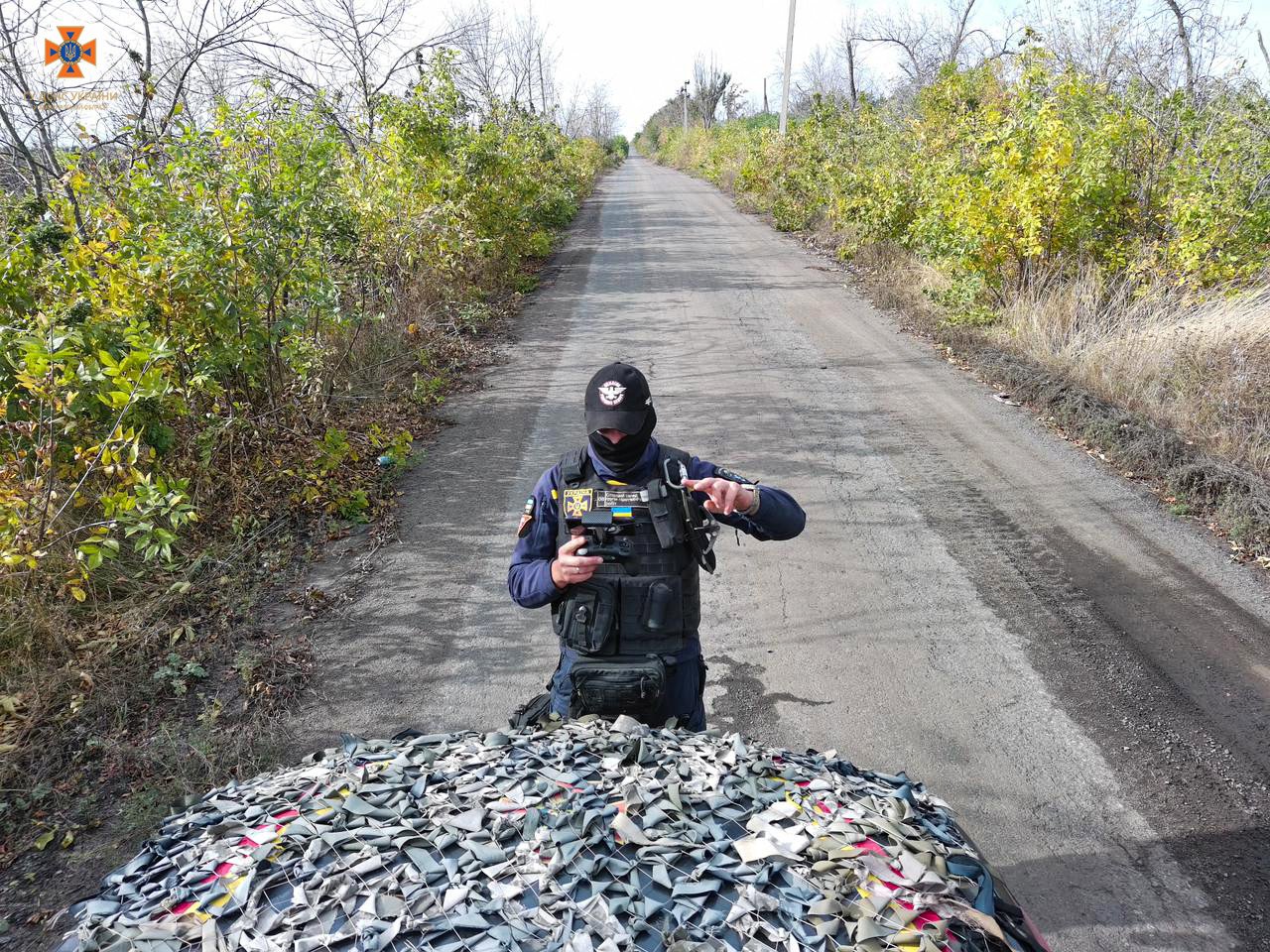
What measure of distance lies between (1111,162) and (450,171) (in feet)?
26.2

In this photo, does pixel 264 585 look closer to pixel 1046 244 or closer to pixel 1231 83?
pixel 1046 244

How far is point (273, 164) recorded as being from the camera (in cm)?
531

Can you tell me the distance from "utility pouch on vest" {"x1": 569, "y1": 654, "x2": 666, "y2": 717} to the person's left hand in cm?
51

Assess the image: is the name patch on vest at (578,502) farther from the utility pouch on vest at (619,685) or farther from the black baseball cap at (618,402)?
the utility pouch on vest at (619,685)

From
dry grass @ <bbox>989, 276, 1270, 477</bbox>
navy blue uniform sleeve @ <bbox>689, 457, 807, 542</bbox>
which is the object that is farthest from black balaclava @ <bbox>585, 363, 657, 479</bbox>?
dry grass @ <bbox>989, 276, 1270, 477</bbox>

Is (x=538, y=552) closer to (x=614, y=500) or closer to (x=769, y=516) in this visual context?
(x=614, y=500)

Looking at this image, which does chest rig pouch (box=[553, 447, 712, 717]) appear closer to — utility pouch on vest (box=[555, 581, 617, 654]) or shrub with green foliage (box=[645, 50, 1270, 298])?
utility pouch on vest (box=[555, 581, 617, 654])

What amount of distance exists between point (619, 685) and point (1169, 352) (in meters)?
6.70

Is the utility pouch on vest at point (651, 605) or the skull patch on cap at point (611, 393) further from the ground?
the skull patch on cap at point (611, 393)

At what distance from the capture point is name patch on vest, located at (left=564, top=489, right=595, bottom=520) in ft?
7.90

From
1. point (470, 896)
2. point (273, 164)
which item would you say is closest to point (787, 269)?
point (273, 164)

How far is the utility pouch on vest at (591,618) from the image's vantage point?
242cm

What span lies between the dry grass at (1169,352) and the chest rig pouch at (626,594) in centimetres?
527

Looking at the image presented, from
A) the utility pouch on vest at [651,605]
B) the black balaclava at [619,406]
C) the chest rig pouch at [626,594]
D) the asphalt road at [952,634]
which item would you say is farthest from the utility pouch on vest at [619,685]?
the asphalt road at [952,634]
